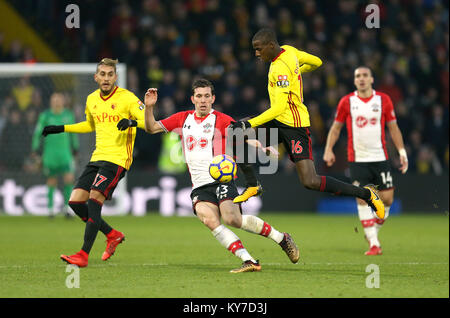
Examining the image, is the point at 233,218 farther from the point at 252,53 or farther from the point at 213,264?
the point at 252,53

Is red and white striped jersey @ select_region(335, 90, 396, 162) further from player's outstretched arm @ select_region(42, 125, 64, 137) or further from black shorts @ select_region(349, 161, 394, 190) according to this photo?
player's outstretched arm @ select_region(42, 125, 64, 137)

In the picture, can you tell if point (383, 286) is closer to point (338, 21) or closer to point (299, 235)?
point (299, 235)

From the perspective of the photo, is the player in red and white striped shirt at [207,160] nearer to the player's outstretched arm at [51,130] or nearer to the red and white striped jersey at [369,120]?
the player's outstretched arm at [51,130]

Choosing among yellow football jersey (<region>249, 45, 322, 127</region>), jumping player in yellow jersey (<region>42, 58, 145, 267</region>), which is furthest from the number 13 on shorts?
yellow football jersey (<region>249, 45, 322, 127</region>)

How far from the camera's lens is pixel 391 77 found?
54.7 feet

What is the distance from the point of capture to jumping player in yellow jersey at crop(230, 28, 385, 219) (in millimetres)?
7223

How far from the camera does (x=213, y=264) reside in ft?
25.4

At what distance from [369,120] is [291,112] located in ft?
6.79

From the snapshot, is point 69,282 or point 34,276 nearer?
point 69,282

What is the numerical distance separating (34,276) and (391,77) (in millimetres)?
11406

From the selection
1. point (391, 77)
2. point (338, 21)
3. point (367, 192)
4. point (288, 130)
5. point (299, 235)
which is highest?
point (338, 21)

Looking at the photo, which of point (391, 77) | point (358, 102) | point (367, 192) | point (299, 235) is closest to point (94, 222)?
point (367, 192)

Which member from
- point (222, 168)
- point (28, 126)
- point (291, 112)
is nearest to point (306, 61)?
point (291, 112)

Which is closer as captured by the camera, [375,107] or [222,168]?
[222,168]
